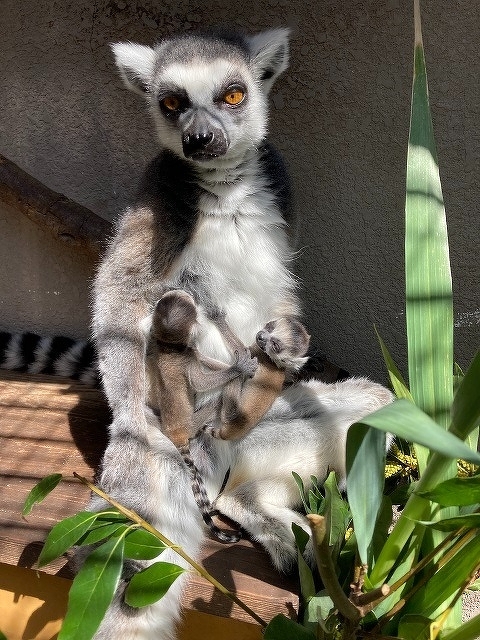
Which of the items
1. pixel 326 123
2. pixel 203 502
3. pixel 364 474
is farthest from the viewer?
pixel 326 123

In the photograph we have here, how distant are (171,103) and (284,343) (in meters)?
0.89

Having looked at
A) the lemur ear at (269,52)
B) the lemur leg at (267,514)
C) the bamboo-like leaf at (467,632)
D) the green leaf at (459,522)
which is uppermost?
the lemur ear at (269,52)

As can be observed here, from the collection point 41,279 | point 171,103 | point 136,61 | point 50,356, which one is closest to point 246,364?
point 171,103

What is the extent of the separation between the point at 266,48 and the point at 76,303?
166 centimetres

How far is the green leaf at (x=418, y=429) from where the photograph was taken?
0.85 metres

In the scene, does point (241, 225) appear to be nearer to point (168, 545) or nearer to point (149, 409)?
point (149, 409)

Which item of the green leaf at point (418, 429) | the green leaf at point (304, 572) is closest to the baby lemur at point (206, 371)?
the green leaf at point (304, 572)

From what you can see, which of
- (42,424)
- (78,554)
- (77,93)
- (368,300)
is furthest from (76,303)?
(78,554)

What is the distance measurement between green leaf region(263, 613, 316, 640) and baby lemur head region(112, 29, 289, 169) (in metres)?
1.33

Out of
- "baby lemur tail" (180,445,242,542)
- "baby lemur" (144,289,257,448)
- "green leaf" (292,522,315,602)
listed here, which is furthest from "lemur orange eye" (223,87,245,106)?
"green leaf" (292,522,315,602)

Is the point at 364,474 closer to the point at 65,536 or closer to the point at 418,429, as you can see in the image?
the point at 418,429

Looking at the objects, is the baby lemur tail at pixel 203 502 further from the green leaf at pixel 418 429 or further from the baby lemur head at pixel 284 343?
the green leaf at pixel 418 429

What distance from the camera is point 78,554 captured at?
1795mm

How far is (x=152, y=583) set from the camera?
4.40ft
